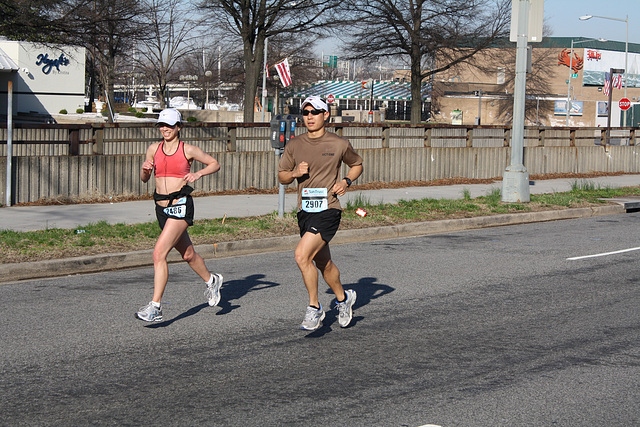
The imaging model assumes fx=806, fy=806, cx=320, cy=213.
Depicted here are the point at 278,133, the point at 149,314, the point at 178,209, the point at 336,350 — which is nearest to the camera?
the point at 336,350

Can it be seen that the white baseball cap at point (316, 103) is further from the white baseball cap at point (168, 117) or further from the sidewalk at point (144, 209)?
the sidewalk at point (144, 209)

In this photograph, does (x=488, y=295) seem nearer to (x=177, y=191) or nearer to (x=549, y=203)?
(x=177, y=191)

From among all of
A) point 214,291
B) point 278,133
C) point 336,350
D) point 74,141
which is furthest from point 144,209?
point 336,350

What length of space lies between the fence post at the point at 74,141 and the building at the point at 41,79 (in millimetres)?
21358

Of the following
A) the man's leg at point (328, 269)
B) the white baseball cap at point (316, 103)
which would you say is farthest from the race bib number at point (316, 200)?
the white baseball cap at point (316, 103)

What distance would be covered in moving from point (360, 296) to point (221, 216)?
18.6 ft

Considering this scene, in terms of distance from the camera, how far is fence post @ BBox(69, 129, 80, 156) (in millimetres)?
15391

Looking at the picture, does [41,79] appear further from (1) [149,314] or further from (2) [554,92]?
A: (2) [554,92]

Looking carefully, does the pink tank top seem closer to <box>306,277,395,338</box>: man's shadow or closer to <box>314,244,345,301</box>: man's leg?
<box>314,244,345,301</box>: man's leg

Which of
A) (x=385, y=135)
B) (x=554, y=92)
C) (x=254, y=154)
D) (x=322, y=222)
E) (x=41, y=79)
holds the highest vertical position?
(x=554, y=92)

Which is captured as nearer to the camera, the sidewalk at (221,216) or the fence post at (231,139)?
the sidewalk at (221,216)

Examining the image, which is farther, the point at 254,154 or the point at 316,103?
the point at 254,154

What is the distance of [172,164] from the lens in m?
6.96

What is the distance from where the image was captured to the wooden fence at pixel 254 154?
587 inches
